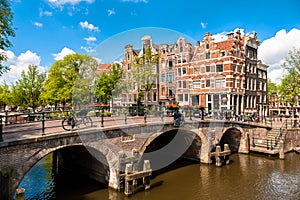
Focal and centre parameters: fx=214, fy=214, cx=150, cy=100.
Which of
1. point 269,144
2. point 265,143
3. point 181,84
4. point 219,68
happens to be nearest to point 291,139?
point 269,144

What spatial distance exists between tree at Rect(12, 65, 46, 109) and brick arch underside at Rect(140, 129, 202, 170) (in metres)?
17.9

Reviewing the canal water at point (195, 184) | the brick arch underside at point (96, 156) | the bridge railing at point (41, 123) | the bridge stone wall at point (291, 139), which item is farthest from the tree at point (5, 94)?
the bridge stone wall at point (291, 139)

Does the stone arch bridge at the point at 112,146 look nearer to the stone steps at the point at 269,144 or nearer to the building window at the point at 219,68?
the stone steps at the point at 269,144

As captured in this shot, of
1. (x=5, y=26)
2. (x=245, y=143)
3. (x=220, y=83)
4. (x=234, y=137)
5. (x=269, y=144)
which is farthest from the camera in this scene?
(x=220, y=83)

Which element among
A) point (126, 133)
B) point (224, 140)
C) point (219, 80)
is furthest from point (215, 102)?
point (126, 133)

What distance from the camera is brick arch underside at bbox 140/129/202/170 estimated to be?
18500 mm

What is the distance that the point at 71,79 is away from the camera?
103 ft

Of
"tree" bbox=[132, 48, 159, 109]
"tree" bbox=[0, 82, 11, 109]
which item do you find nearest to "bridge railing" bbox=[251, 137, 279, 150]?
"tree" bbox=[132, 48, 159, 109]

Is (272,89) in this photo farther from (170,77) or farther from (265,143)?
(265,143)

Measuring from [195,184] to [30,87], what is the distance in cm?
2443

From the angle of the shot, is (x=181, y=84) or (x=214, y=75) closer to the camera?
(x=214, y=75)

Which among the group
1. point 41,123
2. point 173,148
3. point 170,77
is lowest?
point 173,148

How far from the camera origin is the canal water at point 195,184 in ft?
39.0

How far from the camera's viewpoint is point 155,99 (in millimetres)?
39250
